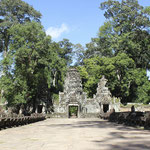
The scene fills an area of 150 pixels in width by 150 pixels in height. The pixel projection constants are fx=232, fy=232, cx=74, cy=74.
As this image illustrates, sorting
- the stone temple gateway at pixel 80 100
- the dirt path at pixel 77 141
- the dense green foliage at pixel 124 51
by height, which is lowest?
the dirt path at pixel 77 141

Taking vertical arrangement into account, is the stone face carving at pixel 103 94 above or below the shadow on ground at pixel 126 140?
above

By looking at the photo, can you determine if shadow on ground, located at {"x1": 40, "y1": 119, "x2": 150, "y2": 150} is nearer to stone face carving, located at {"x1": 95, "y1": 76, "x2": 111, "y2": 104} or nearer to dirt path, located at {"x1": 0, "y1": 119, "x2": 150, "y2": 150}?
dirt path, located at {"x1": 0, "y1": 119, "x2": 150, "y2": 150}

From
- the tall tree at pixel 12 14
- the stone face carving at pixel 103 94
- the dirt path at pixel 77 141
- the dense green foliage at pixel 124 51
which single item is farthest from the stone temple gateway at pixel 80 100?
the dirt path at pixel 77 141

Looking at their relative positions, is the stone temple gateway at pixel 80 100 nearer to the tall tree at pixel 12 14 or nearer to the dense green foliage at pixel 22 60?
the dense green foliage at pixel 22 60

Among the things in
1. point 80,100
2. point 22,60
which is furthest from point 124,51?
point 22,60

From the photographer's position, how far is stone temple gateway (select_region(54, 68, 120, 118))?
40.1 meters

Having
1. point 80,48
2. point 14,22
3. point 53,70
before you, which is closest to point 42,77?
point 14,22

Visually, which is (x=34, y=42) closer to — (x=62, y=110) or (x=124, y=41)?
(x=62, y=110)

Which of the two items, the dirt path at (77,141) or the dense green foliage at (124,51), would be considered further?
the dense green foliage at (124,51)

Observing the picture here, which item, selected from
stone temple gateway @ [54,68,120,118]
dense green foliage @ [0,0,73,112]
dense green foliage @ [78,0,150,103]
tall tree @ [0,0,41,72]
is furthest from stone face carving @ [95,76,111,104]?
tall tree @ [0,0,41,72]

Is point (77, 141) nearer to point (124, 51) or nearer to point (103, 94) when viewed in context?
point (103, 94)

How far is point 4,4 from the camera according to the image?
41312 mm

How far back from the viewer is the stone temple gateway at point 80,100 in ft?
131

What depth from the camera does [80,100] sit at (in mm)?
41438
